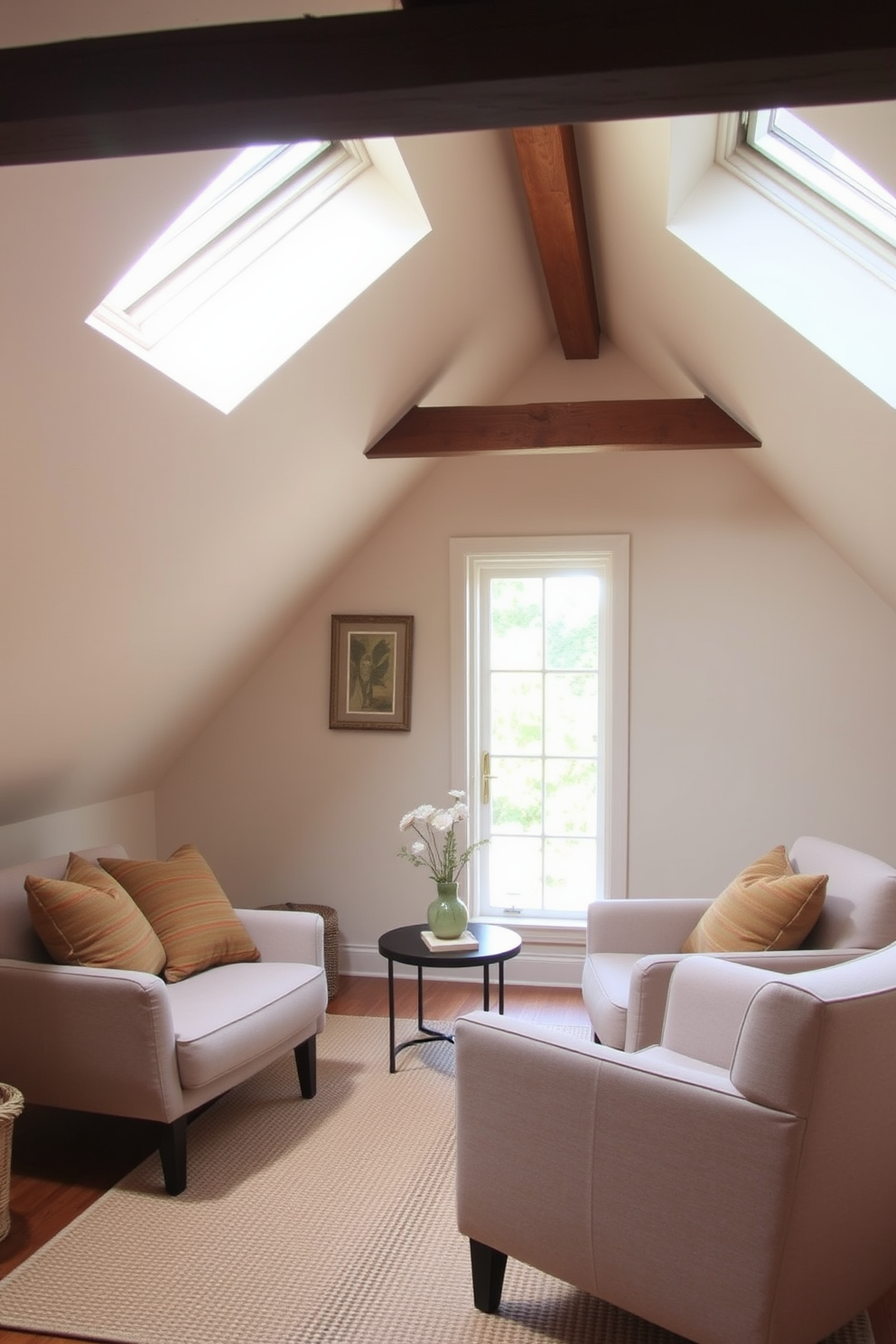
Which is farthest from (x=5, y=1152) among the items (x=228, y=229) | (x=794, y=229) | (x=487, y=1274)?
(x=794, y=229)

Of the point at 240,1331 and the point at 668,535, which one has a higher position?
the point at 668,535

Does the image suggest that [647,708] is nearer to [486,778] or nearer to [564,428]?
[486,778]

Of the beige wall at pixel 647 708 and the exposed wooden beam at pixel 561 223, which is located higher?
the exposed wooden beam at pixel 561 223

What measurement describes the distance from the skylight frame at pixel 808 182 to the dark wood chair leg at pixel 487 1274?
99.0 inches

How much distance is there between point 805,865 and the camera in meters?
3.52

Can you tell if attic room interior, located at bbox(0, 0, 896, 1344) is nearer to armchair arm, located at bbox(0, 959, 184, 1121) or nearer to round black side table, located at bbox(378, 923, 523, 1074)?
round black side table, located at bbox(378, 923, 523, 1074)

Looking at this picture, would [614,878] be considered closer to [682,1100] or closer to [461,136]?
[682,1100]

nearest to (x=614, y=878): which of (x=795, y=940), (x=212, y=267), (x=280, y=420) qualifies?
(x=795, y=940)

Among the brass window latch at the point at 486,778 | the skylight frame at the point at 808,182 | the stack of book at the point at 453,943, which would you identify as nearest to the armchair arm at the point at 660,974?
the stack of book at the point at 453,943

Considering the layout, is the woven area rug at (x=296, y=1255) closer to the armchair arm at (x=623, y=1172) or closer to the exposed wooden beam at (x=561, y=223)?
the armchair arm at (x=623, y=1172)

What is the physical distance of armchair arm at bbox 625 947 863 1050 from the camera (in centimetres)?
305

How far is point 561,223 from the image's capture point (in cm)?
321

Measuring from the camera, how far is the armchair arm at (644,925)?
3697mm

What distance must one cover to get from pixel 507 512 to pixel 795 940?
2.38 meters
